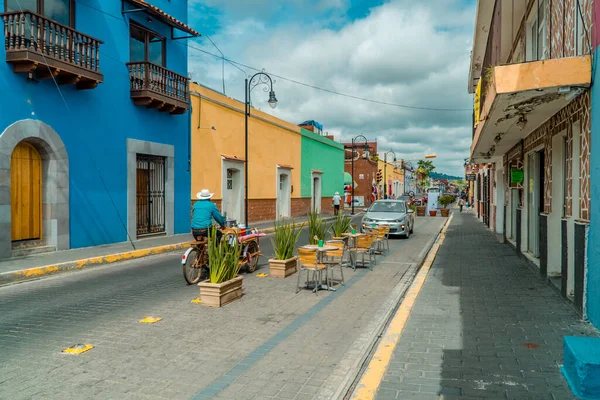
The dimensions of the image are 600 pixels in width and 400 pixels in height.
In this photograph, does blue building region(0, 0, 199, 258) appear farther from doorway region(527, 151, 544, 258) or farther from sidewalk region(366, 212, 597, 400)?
doorway region(527, 151, 544, 258)

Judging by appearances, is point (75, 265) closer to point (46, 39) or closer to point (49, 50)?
point (49, 50)

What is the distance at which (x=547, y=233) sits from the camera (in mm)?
8477

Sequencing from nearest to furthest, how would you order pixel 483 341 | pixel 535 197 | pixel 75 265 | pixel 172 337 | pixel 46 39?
pixel 483 341, pixel 172 337, pixel 75 265, pixel 535 197, pixel 46 39

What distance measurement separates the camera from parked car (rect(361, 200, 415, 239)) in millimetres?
17877

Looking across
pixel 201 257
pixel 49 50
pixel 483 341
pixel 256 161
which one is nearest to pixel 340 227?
pixel 201 257

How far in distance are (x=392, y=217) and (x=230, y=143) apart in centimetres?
769

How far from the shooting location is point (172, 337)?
18.1 ft

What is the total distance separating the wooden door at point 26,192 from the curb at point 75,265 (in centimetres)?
212

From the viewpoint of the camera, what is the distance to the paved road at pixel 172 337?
4152 mm

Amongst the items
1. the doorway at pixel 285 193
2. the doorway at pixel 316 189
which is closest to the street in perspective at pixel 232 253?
the doorway at pixel 285 193

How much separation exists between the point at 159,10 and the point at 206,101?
4232 mm

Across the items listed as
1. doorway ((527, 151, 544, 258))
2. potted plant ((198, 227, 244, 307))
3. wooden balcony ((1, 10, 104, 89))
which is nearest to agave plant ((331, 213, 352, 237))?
doorway ((527, 151, 544, 258))

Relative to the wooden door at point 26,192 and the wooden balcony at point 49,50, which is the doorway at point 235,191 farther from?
the wooden door at point 26,192

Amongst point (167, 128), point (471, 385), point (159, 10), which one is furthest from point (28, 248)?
point (471, 385)
